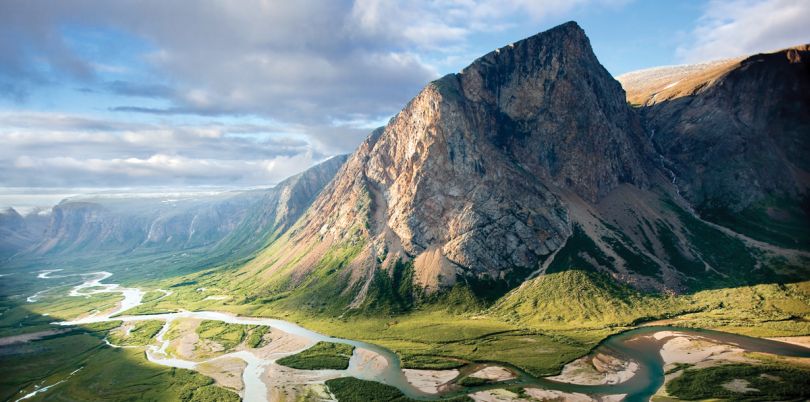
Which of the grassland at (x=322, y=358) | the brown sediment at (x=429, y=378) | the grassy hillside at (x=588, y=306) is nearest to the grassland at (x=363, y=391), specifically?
the brown sediment at (x=429, y=378)

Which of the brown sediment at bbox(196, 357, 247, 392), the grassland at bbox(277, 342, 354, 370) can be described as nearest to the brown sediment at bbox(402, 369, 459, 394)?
the grassland at bbox(277, 342, 354, 370)

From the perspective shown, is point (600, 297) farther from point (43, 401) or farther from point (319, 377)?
point (43, 401)

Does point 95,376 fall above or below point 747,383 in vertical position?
above

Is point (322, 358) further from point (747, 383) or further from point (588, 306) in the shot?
point (747, 383)

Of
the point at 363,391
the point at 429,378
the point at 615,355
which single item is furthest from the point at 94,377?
the point at 615,355

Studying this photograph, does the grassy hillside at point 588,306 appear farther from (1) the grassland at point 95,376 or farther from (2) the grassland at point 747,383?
(1) the grassland at point 95,376

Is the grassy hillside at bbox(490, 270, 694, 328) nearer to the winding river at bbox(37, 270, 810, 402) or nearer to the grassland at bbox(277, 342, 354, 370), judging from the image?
the winding river at bbox(37, 270, 810, 402)

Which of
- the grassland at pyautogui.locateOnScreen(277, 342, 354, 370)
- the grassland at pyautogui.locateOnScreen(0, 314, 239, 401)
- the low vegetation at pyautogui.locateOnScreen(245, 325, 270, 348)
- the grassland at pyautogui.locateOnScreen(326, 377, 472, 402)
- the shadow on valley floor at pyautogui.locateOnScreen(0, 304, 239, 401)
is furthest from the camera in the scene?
the low vegetation at pyautogui.locateOnScreen(245, 325, 270, 348)

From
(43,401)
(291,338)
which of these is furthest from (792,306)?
(43,401)
